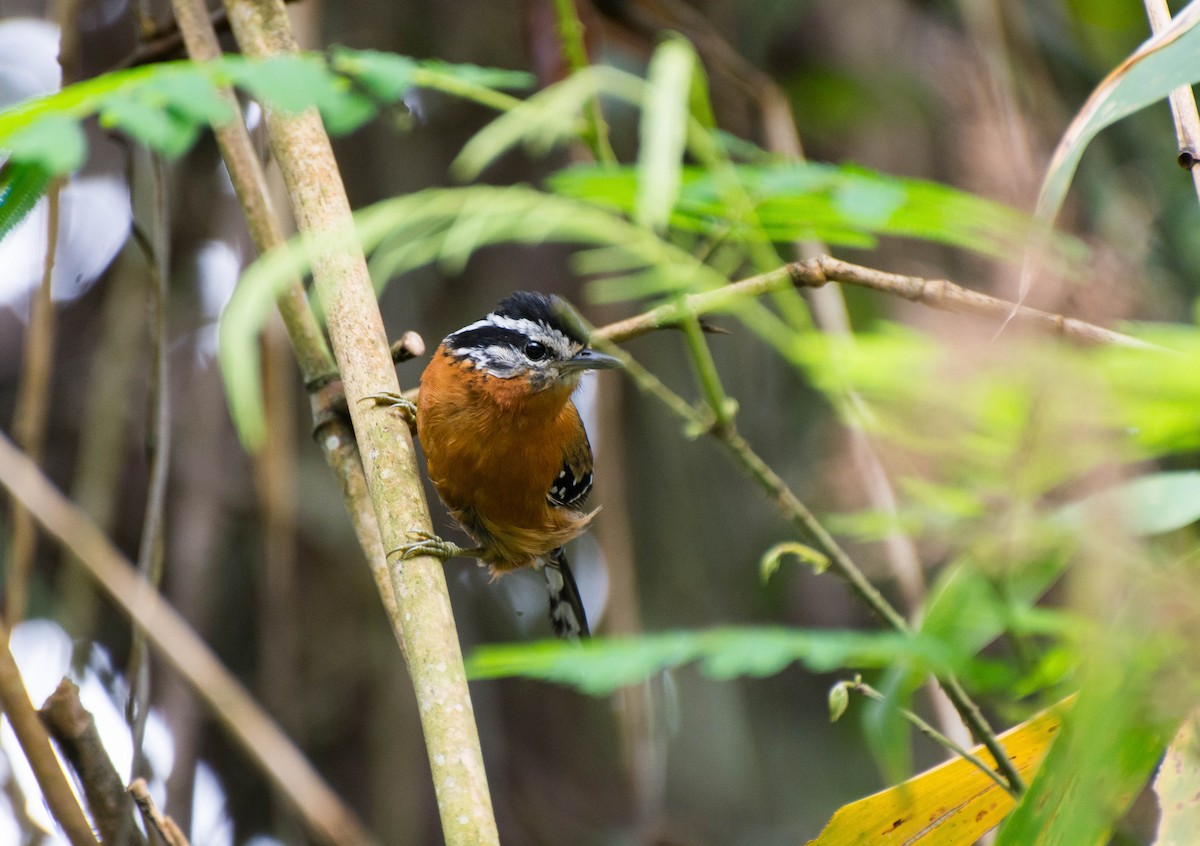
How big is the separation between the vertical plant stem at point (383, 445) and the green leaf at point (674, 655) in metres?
0.23

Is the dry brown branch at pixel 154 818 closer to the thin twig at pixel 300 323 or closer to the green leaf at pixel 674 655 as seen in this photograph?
the thin twig at pixel 300 323

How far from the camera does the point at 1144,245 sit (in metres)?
3.24

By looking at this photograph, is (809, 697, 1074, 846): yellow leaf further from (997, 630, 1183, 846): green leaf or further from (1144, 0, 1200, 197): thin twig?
(1144, 0, 1200, 197): thin twig

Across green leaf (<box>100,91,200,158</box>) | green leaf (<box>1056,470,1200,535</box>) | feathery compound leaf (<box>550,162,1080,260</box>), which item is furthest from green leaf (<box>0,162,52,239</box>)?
green leaf (<box>1056,470,1200,535</box>)

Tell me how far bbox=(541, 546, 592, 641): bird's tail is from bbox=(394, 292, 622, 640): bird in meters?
0.42

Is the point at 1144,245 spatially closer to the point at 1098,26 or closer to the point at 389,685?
the point at 1098,26

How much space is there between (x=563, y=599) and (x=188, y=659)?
1.67 metres

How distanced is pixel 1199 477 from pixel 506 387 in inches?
94.0

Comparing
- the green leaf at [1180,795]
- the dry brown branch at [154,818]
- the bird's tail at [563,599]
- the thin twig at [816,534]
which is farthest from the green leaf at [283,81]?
the bird's tail at [563,599]

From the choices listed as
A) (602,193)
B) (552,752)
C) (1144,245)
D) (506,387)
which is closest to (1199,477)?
(602,193)

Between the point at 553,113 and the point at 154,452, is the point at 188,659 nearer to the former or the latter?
the point at 154,452

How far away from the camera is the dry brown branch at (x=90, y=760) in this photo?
191 centimetres

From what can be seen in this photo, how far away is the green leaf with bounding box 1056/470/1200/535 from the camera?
110 cm

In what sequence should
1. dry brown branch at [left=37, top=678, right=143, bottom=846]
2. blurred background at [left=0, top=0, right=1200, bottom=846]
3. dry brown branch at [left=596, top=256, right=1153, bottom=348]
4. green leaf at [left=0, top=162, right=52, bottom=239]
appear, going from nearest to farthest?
dry brown branch at [left=596, top=256, right=1153, bottom=348] < dry brown branch at [left=37, top=678, right=143, bottom=846] < green leaf at [left=0, top=162, right=52, bottom=239] < blurred background at [left=0, top=0, right=1200, bottom=846]
